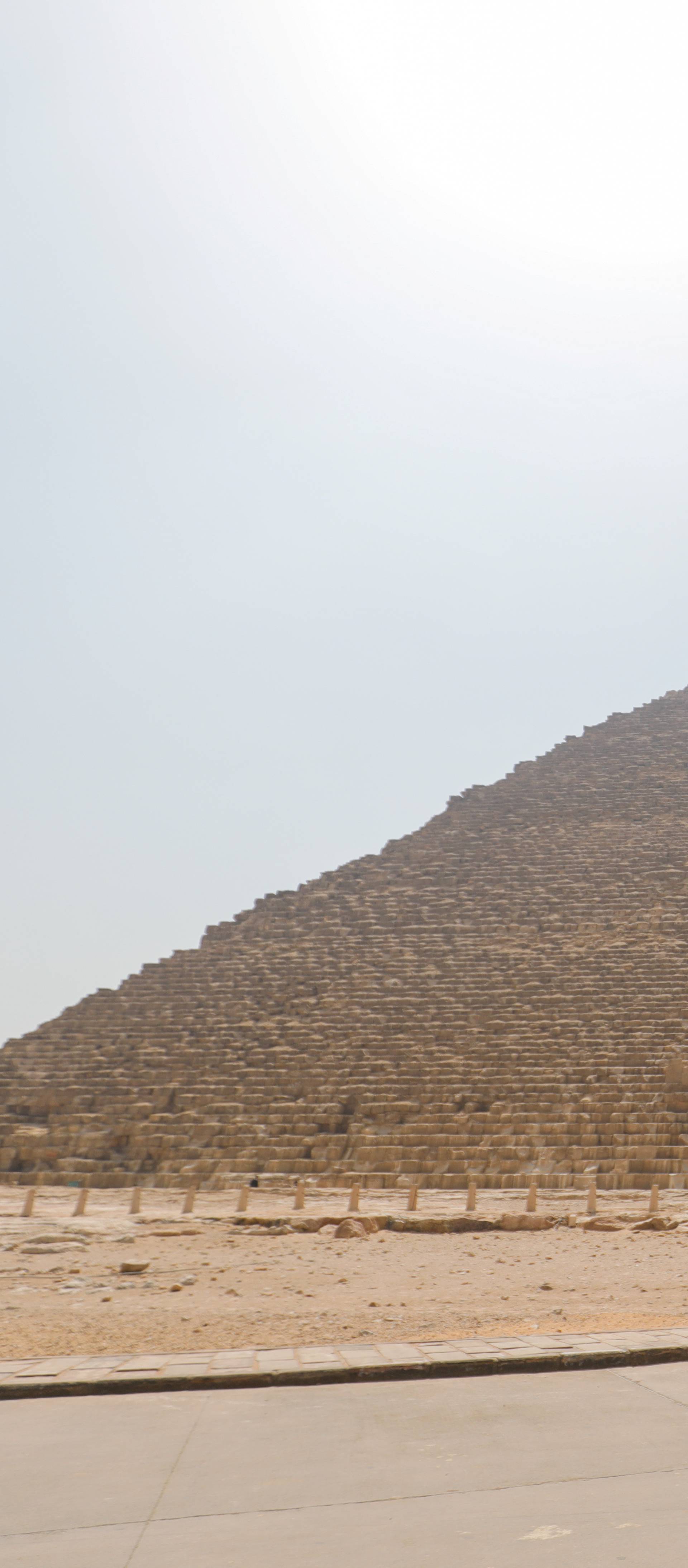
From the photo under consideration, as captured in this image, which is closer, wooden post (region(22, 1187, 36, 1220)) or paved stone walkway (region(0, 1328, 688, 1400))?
paved stone walkway (region(0, 1328, 688, 1400))

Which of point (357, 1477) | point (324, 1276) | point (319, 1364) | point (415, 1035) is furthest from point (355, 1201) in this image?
point (357, 1477)

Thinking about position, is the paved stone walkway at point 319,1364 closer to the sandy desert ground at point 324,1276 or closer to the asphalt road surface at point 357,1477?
the asphalt road surface at point 357,1477

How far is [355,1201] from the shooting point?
11.1 metres

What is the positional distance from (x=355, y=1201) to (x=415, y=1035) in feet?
21.2

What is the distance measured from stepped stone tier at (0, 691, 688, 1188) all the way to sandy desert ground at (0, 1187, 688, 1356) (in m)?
1.76

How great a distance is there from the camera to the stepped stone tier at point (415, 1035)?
13953 millimetres

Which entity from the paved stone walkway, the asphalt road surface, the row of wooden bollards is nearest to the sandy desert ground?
the row of wooden bollards

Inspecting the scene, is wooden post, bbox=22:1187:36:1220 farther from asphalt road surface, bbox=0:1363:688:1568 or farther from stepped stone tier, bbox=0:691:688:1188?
asphalt road surface, bbox=0:1363:688:1568

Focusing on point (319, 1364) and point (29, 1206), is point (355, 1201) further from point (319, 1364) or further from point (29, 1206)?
point (319, 1364)

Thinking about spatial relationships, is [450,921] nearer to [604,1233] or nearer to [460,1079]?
[460,1079]

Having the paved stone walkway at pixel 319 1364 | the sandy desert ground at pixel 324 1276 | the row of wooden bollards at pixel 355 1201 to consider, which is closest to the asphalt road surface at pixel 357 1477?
the paved stone walkway at pixel 319 1364

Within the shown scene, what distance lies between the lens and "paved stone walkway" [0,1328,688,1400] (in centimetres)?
356

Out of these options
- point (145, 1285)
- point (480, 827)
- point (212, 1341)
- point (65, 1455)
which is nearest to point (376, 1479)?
point (65, 1455)

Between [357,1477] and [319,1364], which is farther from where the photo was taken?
[319,1364]
